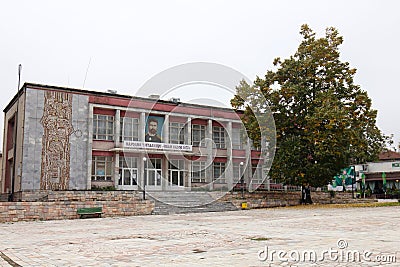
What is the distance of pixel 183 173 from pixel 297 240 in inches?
1166

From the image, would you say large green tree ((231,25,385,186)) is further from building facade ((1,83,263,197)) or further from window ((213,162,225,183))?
window ((213,162,225,183))

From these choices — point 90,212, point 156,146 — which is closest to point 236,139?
point 156,146

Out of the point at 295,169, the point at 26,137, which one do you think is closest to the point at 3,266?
the point at 295,169

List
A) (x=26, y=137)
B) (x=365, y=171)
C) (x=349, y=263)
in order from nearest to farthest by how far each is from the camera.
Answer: (x=349, y=263)
(x=26, y=137)
(x=365, y=171)

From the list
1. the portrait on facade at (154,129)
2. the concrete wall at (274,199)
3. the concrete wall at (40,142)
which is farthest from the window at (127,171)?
the concrete wall at (274,199)

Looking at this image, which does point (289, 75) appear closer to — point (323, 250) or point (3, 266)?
point (323, 250)

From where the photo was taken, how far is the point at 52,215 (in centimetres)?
2027

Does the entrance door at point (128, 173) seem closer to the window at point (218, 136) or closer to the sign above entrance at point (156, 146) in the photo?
the sign above entrance at point (156, 146)

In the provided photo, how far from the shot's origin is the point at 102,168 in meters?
34.6

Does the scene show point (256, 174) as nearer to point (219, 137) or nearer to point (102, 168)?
point (219, 137)

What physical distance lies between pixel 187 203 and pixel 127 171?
957 cm

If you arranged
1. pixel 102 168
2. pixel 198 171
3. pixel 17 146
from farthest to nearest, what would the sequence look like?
pixel 198 171, pixel 102 168, pixel 17 146

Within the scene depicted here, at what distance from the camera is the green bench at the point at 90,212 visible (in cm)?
2084

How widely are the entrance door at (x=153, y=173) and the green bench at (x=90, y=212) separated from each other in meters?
15.1
